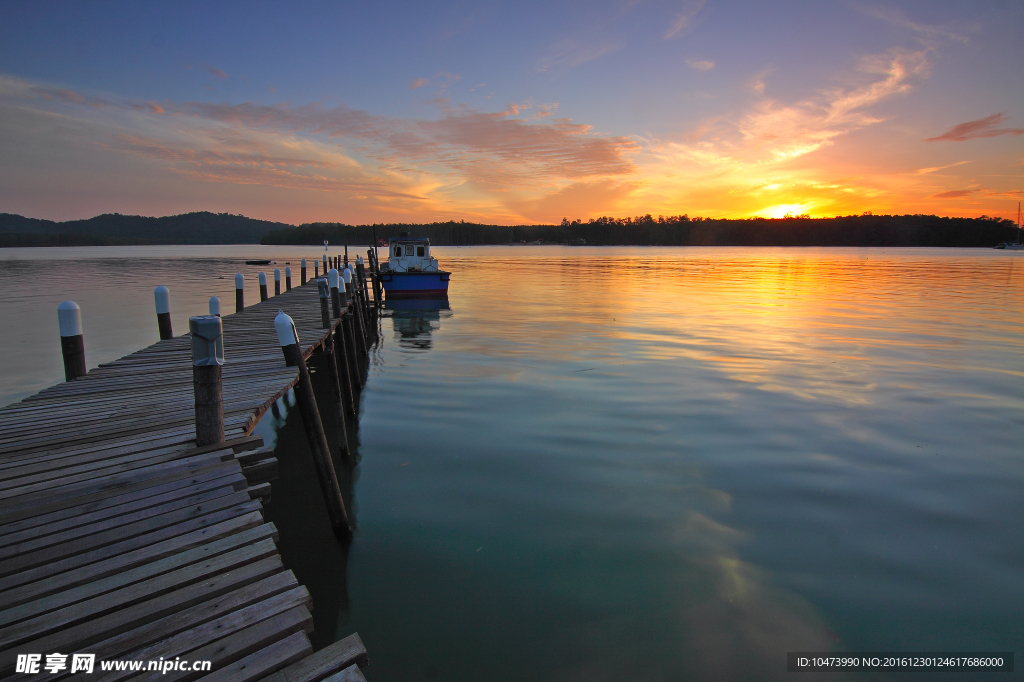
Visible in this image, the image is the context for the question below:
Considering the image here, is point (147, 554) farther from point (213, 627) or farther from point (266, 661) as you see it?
point (266, 661)

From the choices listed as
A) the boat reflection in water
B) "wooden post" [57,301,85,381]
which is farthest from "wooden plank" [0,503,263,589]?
the boat reflection in water

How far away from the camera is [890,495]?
6.26 metres

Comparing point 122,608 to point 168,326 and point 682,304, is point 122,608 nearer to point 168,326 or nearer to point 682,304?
point 168,326

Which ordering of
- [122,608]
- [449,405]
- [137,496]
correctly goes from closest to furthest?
[122,608] < [137,496] < [449,405]

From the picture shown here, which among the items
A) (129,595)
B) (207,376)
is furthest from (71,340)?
(129,595)

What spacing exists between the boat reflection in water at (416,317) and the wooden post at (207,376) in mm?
11766

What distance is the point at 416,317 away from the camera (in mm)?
23562

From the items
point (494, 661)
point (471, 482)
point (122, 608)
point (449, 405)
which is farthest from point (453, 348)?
point (122, 608)

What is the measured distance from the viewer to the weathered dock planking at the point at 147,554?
8.28 feet

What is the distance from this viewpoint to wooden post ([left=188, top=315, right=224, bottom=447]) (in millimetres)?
4258

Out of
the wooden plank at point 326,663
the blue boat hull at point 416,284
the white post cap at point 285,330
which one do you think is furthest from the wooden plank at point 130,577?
the blue boat hull at point 416,284

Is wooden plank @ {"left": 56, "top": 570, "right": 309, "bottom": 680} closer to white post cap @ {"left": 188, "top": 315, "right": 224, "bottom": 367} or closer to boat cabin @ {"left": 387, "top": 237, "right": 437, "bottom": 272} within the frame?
white post cap @ {"left": 188, "top": 315, "right": 224, "bottom": 367}

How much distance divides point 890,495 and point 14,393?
52.9ft

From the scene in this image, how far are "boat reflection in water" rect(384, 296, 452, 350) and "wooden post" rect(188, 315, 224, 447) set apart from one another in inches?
463
